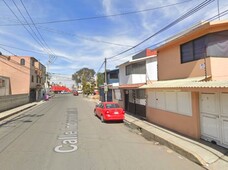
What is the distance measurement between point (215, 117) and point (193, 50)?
4.20 metres

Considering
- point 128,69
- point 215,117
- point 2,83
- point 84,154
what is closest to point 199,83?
point 215,117

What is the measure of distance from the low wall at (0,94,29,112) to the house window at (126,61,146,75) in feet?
45.7

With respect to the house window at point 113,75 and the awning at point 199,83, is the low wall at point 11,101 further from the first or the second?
the awning at point 199,83

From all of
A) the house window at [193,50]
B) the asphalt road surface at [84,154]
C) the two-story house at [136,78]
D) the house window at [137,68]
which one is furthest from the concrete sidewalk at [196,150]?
the house window at [137,68]

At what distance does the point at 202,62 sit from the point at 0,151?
9.51 meters

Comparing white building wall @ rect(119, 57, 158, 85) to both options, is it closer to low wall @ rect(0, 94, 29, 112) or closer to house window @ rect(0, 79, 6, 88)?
low wall @ rect(0, 94, 29, 112)

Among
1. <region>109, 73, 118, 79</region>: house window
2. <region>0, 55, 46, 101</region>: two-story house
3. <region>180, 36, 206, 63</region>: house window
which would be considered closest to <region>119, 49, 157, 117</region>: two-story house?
<region>180, 36, 206, 63</region>: house window

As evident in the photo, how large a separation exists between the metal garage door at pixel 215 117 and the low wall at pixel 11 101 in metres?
20.9

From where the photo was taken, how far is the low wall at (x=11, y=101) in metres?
23.5

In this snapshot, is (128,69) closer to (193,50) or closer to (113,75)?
(193,50)

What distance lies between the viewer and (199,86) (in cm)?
830

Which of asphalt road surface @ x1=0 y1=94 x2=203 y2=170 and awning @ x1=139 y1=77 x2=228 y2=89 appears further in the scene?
awning @ x1=139 y1=77 x2=228 y2=89

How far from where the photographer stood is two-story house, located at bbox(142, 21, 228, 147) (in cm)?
838

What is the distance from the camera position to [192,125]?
9859mm
